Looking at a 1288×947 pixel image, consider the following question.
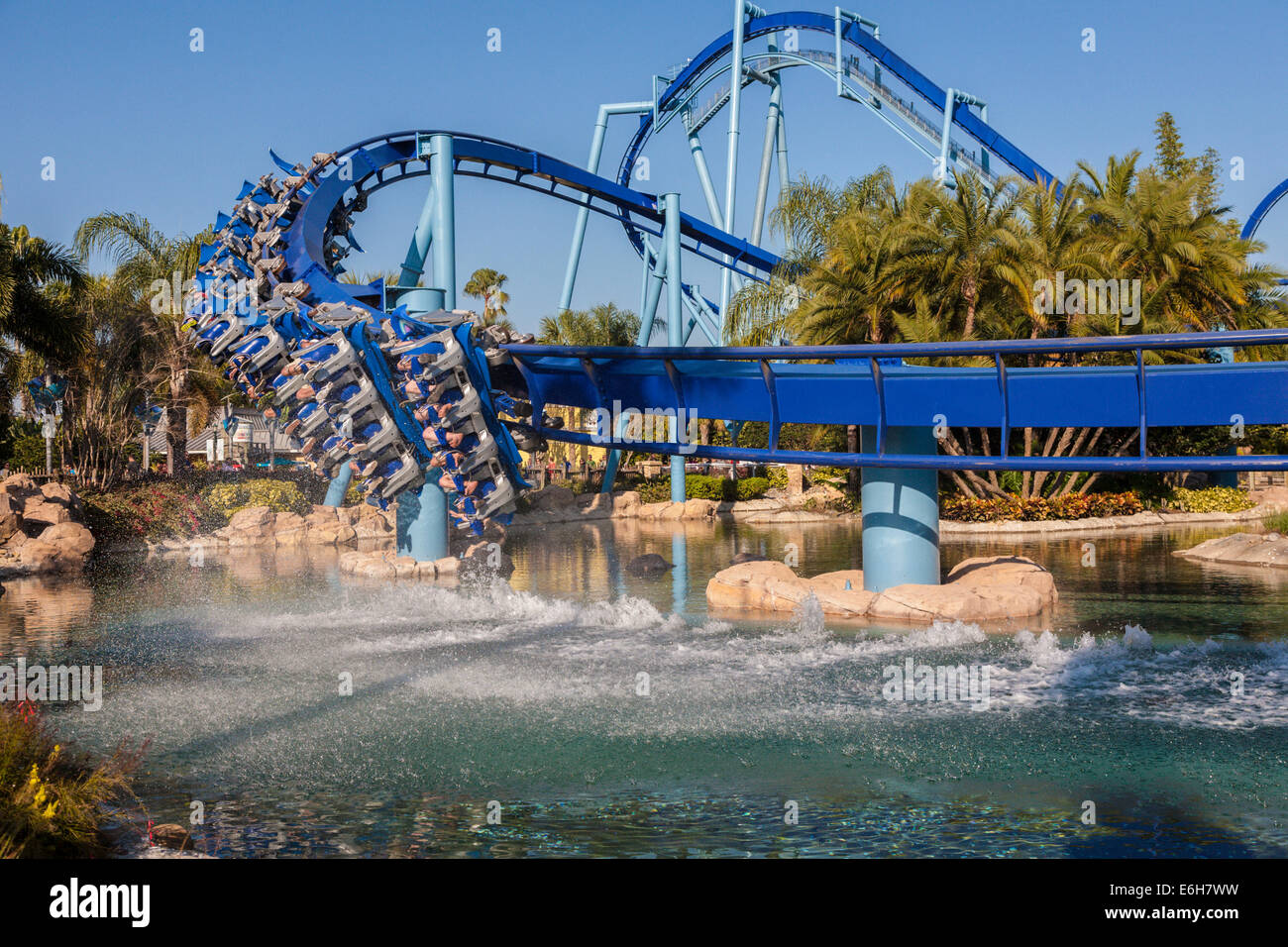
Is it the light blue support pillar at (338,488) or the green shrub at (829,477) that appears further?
the green shrub at (829,477)

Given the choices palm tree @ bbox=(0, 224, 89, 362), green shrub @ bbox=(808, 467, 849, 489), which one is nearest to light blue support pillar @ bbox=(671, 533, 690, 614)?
green shrub @ bbox=(808, 467, 849, 489)

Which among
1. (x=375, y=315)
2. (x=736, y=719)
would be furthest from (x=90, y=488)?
(x=736, y=719)

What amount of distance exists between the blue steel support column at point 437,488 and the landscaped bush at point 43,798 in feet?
45.7

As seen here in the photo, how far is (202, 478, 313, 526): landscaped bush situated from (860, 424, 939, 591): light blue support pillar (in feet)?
64.4

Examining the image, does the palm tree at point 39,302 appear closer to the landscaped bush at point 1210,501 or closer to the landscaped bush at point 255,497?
the landscaped bush at point 255,497

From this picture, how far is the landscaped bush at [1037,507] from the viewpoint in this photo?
31578 mm

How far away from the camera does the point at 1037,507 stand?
31766 millimetres

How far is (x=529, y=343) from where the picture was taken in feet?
53.3

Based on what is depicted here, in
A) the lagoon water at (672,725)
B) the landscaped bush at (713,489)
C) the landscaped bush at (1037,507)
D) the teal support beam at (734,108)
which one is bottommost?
the lagoon water at (672,725)

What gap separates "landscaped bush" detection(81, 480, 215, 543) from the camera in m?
27.9

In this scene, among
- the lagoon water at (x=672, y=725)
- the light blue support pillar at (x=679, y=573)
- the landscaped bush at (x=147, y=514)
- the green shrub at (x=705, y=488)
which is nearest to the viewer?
the lagoon water at (x=672, y=725)

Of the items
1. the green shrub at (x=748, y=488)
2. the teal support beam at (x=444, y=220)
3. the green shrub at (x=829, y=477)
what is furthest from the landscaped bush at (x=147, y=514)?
the green shrub at (x=829, y=477)

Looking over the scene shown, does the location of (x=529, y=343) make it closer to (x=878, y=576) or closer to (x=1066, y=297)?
(x=878, y=576)
